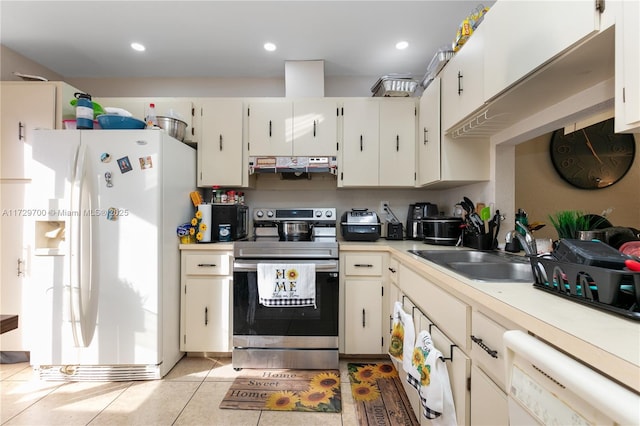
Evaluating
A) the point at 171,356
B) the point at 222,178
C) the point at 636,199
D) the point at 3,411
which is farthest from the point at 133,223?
the point at 636,199

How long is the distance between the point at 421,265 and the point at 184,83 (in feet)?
9.39

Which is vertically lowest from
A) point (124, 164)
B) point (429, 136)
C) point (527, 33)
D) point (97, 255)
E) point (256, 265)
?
point (256, 265)

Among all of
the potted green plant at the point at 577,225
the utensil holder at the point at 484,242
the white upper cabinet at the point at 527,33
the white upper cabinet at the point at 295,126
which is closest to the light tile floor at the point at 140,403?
the utensil holder at the point at 484,242

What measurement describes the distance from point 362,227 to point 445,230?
625mm

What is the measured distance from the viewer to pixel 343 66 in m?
2.51

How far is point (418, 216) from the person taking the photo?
2.37 meters

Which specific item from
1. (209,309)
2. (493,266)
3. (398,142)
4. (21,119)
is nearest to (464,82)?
(398,142)

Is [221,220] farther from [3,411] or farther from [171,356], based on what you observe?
[3,411]

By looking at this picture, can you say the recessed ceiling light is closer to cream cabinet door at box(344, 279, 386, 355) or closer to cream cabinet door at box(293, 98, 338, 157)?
cream cabinet door at box(293, 98, 338, 157)

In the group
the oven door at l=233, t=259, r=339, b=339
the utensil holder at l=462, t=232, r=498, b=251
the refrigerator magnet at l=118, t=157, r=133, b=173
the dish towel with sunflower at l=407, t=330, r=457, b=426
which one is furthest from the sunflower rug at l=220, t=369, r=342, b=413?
the refrigerator magnet at l=118, t=157, r=133, b=173

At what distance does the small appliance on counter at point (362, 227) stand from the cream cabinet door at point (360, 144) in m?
0.32

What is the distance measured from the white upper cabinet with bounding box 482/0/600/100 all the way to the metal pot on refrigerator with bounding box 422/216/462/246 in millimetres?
895

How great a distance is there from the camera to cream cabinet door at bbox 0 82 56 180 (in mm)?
2006

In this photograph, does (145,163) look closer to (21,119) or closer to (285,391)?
(21,119)
